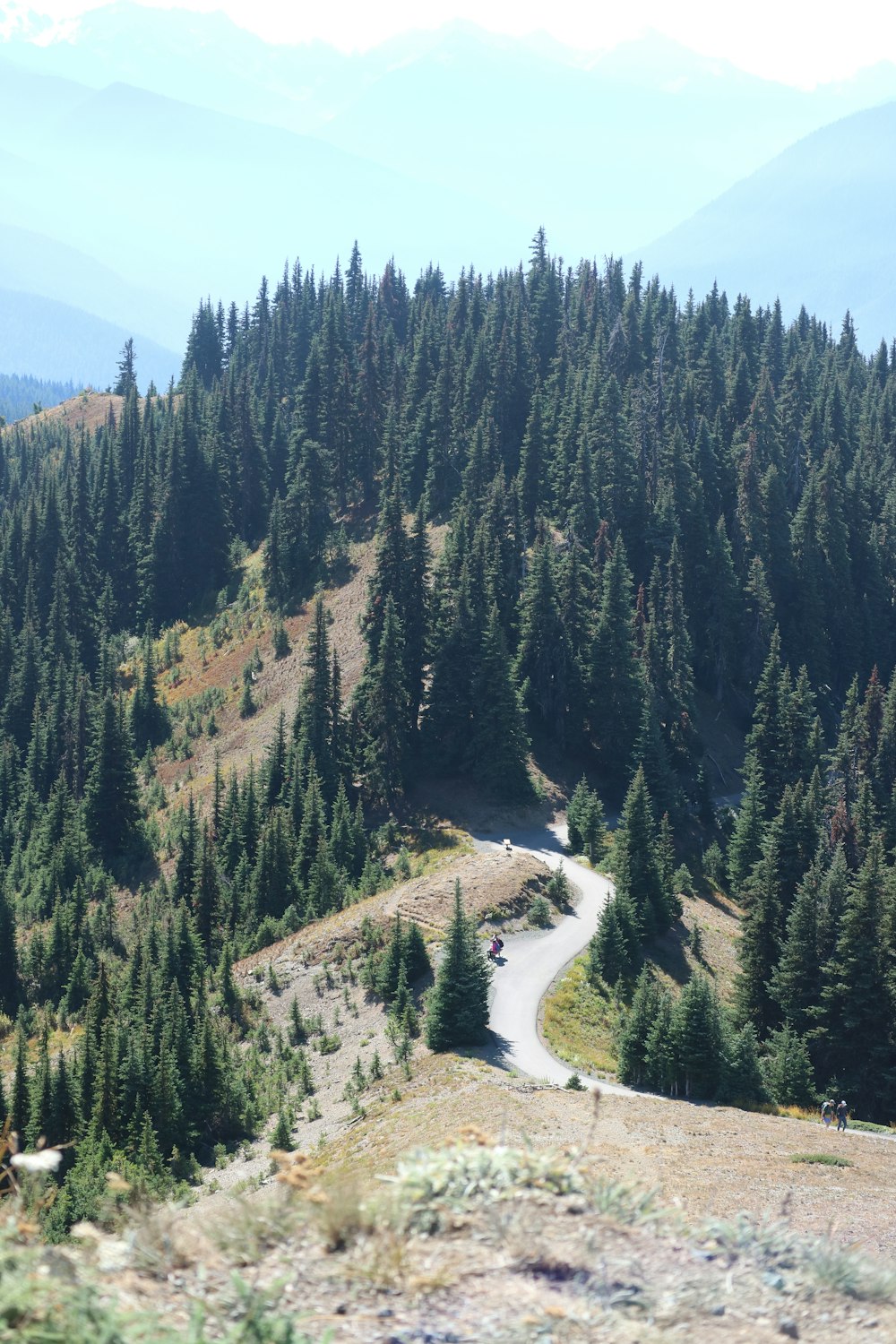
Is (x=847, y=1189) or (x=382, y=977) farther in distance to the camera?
(x=382, y=977)

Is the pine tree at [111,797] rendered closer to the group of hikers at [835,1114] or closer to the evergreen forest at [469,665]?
the evergreen forest at [469,665]

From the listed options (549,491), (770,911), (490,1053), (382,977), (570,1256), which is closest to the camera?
(570,1256)

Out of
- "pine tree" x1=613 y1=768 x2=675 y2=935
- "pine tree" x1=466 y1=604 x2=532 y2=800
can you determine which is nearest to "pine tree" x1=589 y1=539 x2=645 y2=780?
"pine tree" x1=466 y1=604 x2=532 y2=800

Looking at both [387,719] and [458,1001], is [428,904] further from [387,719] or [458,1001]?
[387,719]

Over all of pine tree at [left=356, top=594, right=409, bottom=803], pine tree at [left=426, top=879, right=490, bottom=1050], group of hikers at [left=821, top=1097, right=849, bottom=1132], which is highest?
pine tree at [left=356, top=594, right=409, bottom=803]

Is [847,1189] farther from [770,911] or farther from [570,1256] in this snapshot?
[770,911]

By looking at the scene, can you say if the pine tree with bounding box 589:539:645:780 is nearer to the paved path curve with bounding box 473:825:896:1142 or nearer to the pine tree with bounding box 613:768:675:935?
the paved path curve with bounding box 473:825:896:1142

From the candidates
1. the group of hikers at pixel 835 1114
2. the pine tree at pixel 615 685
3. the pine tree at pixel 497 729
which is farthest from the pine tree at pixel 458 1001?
the pine tree at pixel 615 685

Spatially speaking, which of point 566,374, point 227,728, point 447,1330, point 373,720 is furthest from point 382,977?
point 566,374
